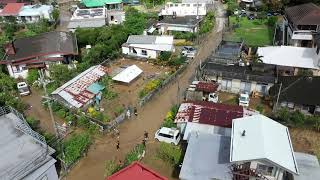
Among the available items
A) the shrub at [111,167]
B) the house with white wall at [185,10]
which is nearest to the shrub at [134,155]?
the shrub at [111,167]

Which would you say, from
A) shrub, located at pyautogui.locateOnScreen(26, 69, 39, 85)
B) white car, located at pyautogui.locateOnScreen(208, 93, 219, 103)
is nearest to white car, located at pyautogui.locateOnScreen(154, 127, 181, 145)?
white car, located at pyautogui.locateOnScreen(208, 93, 219, 103)

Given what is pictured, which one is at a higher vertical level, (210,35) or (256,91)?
(210,35)

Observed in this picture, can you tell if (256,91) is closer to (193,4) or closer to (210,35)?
(210,35)

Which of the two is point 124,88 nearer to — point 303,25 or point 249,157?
point 249,157

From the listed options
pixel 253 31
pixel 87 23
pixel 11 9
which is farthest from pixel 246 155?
pixel 11 9

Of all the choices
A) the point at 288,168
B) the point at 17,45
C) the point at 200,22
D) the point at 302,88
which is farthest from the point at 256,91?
the point at 17,45

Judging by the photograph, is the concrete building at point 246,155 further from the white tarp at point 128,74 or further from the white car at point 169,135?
the white tarp at point 128,74
